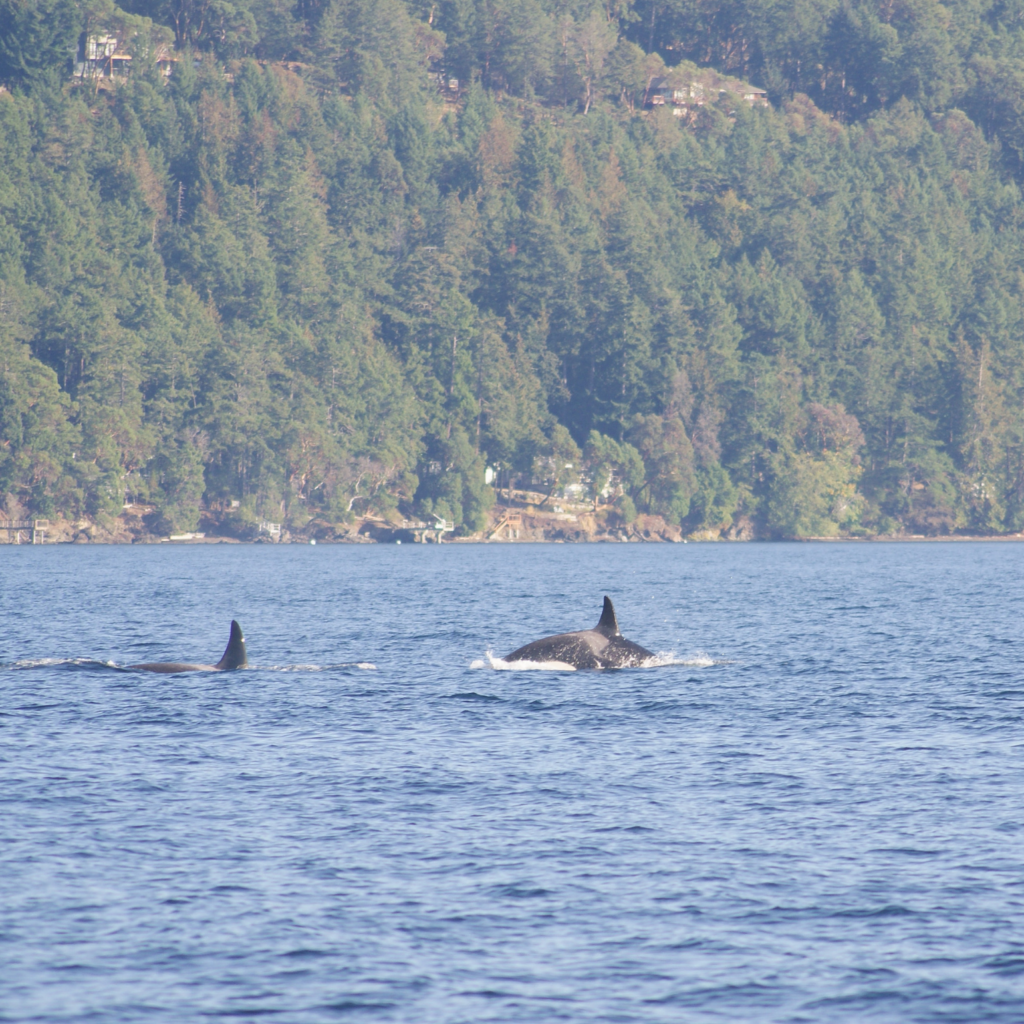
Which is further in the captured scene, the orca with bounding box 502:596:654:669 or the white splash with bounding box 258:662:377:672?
the white splash with bounding box 258:662:377:672

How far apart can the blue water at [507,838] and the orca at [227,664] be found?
2.30 feet

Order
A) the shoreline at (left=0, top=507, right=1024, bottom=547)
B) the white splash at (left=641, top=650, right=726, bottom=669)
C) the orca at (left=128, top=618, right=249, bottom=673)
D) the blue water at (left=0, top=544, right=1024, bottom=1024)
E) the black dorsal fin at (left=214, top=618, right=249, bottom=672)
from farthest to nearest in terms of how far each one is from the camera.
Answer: the shoreline at (left=0, top=507, right=1024, bottom=547) < the white splash at (left=641, top=650, right=726, bottom=669) < the black dorsal fin at (left=214, top=618, right=249, bottom=672) < the orca at (left=128, top=618, right=249, bottom=673) < the blue water at (left=0, top=544, right=1024, bottom=1024)

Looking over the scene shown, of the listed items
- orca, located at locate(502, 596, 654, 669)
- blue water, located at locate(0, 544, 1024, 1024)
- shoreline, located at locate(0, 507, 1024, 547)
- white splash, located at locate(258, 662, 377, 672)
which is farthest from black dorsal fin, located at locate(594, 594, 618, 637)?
shoreline, located at locate(0, 507, 1024, 547)

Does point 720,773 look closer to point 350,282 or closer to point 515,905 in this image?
point 515,905

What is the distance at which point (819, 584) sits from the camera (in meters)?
95.3

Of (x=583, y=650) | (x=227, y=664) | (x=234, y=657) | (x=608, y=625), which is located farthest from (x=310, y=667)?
(x=608, y=625)

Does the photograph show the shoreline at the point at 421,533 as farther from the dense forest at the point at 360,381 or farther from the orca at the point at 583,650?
the orca at the point at 583,650

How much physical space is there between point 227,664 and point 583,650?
8.82 meters

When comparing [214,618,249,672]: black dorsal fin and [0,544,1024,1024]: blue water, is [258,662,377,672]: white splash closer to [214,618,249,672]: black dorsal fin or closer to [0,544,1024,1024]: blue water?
[0,544,1024,1024]: blue water

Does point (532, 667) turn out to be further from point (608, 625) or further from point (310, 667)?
point (310, 667)

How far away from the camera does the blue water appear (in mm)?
15875

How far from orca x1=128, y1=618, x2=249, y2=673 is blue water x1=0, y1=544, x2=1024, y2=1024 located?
0.70 metres

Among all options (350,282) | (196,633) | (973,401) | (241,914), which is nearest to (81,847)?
(241,914)

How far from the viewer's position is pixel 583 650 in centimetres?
3972
